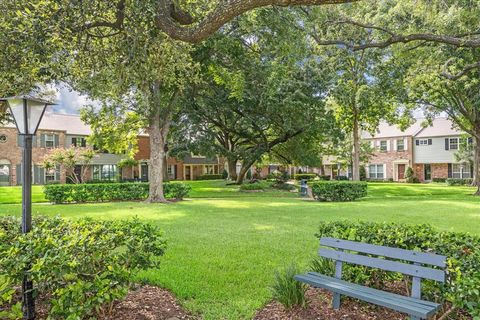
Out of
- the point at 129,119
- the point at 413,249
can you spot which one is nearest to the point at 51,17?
the point at 413,249

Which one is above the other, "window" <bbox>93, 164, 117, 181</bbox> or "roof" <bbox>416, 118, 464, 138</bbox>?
"roof" <bbox>416, 118, 464, 138</bbox>

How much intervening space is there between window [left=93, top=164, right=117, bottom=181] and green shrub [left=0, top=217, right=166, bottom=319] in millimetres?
38101

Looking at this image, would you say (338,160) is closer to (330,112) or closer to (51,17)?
(330,112)

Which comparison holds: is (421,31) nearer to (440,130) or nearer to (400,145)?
(440,130)

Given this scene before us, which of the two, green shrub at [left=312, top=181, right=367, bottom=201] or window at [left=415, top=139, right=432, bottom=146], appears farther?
window at [left=415, top=139, right=432, bottom=146]

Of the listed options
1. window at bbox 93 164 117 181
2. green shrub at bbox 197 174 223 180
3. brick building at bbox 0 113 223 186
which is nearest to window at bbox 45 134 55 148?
brick building at bbox 0 113 223 186

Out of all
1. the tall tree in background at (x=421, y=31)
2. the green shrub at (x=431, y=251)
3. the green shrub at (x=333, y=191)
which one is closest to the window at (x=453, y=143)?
the tall tree in background at (x=421, y=31)

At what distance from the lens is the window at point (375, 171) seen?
152 feet

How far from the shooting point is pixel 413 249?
444cm

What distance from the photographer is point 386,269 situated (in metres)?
4.17

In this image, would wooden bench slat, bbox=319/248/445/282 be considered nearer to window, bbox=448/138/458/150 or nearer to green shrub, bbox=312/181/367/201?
green shrub, bbox=312/181/367/201

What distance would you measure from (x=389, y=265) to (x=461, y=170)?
42352 mm

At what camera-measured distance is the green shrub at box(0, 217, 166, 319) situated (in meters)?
3.46

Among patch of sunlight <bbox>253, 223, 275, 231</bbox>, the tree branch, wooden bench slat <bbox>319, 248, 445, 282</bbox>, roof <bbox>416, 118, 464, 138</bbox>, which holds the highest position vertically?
roof <bbox>416, 118, 464, 138</bbox>
